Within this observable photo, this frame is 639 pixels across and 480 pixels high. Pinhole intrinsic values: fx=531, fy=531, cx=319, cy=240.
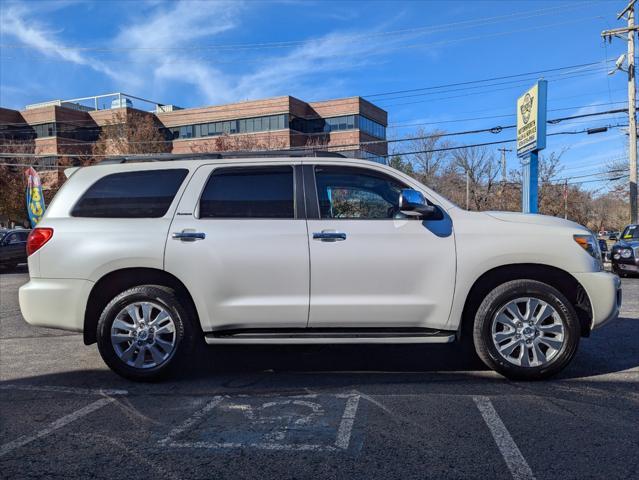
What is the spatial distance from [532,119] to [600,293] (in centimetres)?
1232

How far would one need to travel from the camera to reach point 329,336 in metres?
4.62

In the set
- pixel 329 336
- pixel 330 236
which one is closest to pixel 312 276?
pixel 330 236

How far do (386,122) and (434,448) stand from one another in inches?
2311

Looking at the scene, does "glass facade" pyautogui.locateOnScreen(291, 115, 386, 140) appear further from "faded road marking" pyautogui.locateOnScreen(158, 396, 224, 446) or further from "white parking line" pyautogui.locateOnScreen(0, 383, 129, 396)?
"faded road marking" pyautogui.locateOnScreen(158, 396, 224, 446)

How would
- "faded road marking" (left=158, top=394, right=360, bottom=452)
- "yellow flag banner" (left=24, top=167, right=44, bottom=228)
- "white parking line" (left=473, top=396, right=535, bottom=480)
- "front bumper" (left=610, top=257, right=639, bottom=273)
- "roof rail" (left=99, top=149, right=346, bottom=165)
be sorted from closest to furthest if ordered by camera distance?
"white parking line" (left=473, top=396, right=535, bottom=480) → "faded road marking" (left=158, top=394, right=360, bottom=452) → "roof rail" (left=99, top=149, right=346, bottom=165) → "front bumper" (left=610, top=257, right=639, bottom=273) → "yellow flag banner" (left=24, top=167, right=44, bottom=228)

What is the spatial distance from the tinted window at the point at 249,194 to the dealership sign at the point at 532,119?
480 inches

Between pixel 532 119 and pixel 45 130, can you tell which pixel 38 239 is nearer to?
pixel 532 119

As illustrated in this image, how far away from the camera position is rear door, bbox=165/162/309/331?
463 cm

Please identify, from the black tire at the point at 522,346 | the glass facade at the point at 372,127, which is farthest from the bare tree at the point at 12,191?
the black tire at the point at 522,346

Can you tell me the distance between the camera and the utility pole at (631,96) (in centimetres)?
2353

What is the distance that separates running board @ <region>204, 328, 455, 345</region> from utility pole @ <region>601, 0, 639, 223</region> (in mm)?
23055

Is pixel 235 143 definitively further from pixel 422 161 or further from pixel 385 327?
pixel 385 327

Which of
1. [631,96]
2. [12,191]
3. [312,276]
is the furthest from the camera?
[12,191]

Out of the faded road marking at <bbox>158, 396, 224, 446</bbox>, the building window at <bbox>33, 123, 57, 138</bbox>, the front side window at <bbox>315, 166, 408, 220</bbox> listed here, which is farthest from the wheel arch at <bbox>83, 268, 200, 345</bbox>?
the building window at <bbox>33, 123, 57, 138</bbox>
